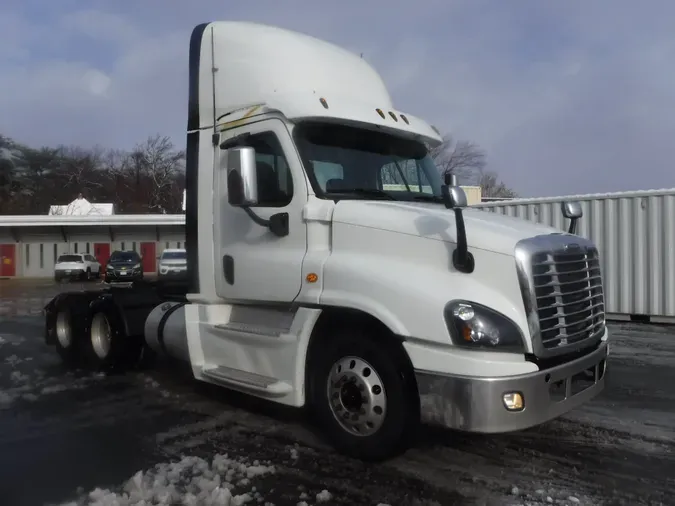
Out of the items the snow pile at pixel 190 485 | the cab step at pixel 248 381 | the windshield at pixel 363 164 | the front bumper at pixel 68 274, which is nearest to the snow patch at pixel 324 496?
the snow pile at pixel 190 485

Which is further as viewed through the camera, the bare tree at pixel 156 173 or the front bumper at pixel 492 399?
the bare tree at pixel 156 173

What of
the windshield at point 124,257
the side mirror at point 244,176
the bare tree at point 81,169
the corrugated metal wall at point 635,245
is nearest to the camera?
the side mirror at point 244,176

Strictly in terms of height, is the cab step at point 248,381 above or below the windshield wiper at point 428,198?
below

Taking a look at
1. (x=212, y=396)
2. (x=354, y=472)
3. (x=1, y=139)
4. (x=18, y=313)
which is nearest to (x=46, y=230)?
(x=18, y=313)

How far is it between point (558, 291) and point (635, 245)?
8399mm

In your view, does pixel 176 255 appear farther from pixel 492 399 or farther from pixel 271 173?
pixel 492 399

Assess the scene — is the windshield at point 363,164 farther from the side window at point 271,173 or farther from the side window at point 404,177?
the side window at point 271,173

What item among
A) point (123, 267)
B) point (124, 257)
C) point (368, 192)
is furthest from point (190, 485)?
point (124, 257)

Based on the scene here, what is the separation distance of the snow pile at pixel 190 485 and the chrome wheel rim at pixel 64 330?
4416 millimetres

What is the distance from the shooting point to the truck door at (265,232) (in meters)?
4.79

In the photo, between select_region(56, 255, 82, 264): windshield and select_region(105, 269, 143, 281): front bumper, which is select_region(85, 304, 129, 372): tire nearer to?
select_region(105, 269, 143, 281): front bumper

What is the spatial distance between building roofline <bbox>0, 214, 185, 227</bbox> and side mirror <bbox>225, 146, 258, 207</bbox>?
3361 cm

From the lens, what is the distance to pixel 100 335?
779 cm

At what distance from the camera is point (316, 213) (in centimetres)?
468
